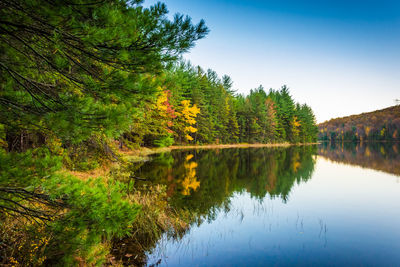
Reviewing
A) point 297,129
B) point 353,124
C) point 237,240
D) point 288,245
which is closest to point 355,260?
point 288,245

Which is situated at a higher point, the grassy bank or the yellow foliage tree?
the yellow foliage tree

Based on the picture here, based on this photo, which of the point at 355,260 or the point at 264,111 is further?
the point at 264,111

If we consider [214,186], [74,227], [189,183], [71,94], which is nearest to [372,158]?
[214,186]

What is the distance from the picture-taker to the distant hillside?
107m

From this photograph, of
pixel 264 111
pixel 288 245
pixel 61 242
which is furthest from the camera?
pixel 264 111

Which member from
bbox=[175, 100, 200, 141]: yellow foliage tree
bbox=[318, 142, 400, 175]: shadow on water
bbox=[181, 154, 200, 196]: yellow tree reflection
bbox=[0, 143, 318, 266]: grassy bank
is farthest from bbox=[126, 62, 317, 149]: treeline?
bbox=[0, 143, 318, 266]: grassy bank

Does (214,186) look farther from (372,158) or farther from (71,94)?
(372,158)

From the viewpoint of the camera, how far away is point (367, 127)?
11769 centimetres

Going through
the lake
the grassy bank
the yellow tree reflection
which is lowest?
the lake

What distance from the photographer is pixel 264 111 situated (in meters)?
55.8

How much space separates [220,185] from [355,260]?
7.93 metres

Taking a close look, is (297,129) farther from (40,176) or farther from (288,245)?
(40,176)

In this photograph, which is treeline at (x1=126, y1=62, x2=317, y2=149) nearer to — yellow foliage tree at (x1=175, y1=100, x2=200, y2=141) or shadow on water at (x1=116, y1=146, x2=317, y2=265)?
yellow foliage tree at (x1=175, y1=100, x2=200, y2=141)

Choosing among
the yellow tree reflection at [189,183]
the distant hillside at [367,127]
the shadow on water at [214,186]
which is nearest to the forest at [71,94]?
the shadow on water at [214,186]
